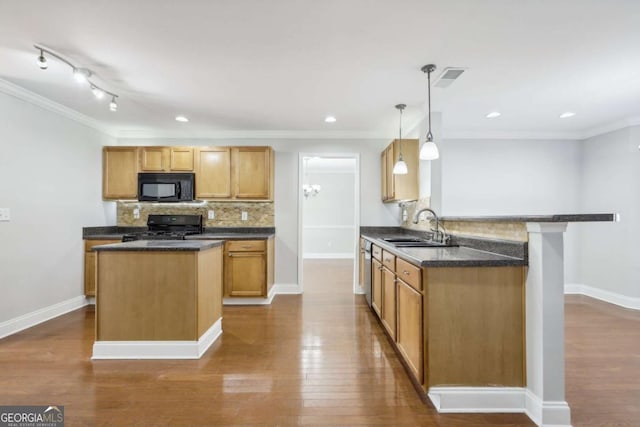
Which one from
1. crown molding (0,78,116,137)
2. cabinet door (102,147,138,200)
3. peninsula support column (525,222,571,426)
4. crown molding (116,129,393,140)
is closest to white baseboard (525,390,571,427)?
peninsula support column (525,222,571,426)

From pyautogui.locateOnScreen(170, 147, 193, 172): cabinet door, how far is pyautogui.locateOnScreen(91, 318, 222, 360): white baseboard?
255 cm

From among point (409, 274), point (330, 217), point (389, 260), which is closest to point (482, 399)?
point (409, 274)

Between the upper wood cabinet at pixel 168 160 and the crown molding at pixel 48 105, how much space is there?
660 mm

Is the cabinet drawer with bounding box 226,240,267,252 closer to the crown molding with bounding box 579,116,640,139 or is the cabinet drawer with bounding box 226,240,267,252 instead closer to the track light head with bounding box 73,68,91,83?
the track light head with bounding box 73,68,91,83

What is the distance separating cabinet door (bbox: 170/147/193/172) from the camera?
4.32 meters

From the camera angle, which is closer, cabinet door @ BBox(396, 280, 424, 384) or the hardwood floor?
the hardwood floor

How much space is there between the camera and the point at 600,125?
4254mm

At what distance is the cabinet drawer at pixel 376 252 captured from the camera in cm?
317

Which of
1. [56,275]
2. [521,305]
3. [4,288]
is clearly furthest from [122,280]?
→ [521,305]

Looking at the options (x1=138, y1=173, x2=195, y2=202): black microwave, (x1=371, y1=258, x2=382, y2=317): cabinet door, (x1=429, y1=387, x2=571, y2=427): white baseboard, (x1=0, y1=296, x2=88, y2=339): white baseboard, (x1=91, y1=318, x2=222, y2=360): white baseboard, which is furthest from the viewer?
(x1=138, y1=173, x2=195, y2=202): black microwave

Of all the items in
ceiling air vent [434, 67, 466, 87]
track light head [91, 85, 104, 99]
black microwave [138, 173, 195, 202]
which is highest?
ceiling air vent [434, 67, 466, 87]

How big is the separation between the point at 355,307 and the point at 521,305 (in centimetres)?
230

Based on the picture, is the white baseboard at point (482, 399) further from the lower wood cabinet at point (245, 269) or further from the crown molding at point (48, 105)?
the crown molding at point (48, 105)

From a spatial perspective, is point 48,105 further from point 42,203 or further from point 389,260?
point 389,260
